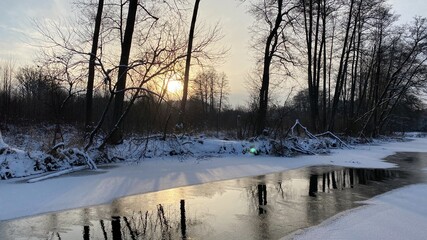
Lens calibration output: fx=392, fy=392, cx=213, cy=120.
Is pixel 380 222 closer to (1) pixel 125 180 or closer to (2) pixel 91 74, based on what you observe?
(1) pixel 125 180

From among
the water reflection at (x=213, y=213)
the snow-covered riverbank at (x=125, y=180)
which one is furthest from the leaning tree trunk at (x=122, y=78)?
the water reflection at (x=213, y=213)

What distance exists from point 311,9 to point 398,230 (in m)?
25.6

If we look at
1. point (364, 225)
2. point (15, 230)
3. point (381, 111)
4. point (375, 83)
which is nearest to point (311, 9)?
point (375, 83)

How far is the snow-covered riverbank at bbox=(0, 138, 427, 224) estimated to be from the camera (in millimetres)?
8469

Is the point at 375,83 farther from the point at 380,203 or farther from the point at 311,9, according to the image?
the point at 380,203

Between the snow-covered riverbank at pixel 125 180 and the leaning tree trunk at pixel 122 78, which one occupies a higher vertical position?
the leaning tree trunk at pixel 122 78

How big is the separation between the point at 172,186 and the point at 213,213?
309cm

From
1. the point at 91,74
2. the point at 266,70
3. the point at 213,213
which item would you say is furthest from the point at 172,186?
the point at 266,70

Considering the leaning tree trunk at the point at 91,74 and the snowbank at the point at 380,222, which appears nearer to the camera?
the snowbank at the point at 380,222

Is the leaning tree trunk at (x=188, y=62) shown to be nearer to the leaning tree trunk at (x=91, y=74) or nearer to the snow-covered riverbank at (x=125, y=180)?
the leaning tree trunk at (x=91, y=74)

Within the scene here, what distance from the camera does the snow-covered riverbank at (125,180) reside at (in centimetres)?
847

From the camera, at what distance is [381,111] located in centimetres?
4666

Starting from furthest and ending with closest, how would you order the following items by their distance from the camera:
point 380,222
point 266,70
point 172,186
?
point 266,70 → point 172,186 → point 380,222

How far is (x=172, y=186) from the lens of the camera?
1064 centimetres
